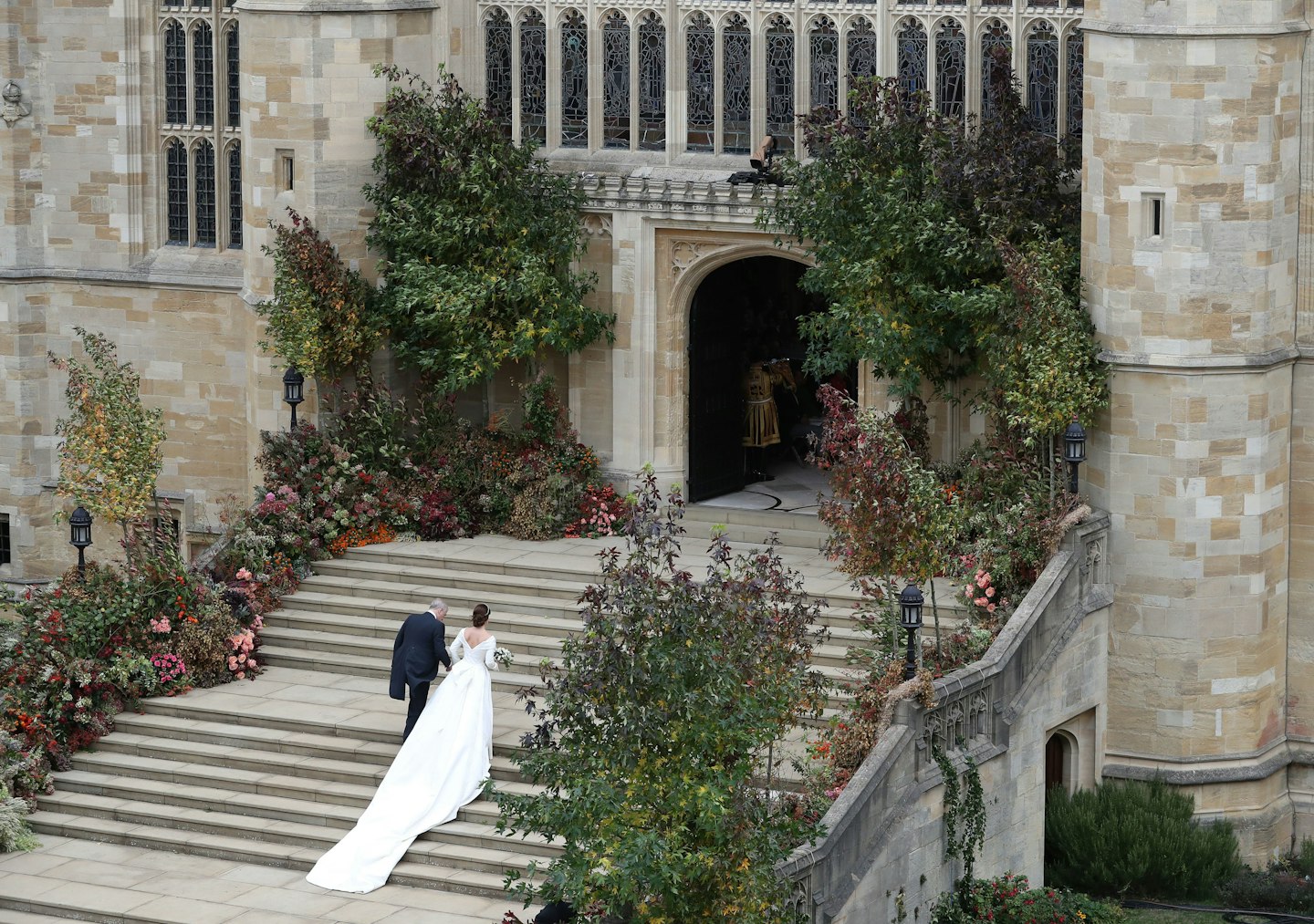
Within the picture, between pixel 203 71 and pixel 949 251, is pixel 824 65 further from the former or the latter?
pixel 203 71

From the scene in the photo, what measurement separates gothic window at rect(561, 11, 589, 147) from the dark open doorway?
2.21 m

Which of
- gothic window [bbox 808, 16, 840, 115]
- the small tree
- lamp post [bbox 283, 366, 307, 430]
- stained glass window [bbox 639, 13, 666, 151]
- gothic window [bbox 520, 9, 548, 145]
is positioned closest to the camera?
the small tree

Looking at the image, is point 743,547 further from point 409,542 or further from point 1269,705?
point 1269,705

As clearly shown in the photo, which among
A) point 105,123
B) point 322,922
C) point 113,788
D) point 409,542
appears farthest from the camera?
point 105,123

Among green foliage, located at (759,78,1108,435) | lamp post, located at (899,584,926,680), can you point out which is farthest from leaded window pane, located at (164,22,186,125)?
lamp post, located at (899,584,926,680)

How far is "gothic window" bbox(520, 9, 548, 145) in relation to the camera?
31.4 meters

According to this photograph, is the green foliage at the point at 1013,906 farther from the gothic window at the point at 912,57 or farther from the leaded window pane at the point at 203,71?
the leaded window pane at the point at 203,71

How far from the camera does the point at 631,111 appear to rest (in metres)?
A: 30.9

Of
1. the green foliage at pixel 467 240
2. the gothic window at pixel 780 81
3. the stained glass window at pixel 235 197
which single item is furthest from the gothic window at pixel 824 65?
the stained glass window at pixel 235 197

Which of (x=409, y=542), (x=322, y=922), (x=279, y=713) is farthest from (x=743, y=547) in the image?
(x=322, y=922)

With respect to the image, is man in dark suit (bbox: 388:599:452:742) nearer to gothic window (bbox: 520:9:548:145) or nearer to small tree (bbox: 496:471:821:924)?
small tree (bbox: 496:471:821:924)

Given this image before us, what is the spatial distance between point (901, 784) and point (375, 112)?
10.6m

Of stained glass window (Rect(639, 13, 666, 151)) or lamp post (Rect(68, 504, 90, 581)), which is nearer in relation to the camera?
lamp post (Rect(68, 504, 90, 581))

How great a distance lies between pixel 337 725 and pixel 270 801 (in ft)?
3.53
